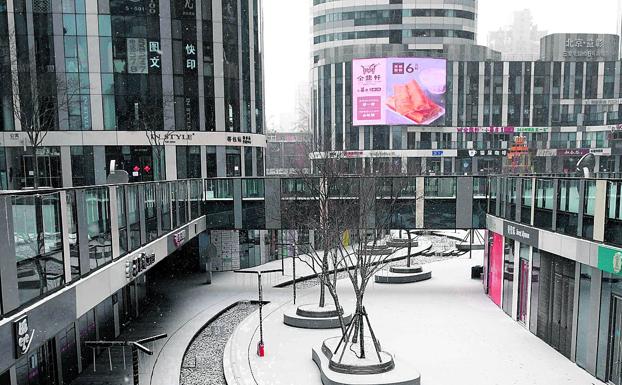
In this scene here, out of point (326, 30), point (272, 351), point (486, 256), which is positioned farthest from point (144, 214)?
point (326, 30)

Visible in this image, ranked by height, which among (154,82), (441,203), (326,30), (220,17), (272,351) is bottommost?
(272,351)

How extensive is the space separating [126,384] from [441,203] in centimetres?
1747

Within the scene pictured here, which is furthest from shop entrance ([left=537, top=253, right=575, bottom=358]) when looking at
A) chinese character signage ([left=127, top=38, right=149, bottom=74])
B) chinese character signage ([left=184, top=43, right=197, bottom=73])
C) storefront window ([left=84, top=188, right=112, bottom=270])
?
chinese character signage ([left=127, top=38, right=149, bottom=74])

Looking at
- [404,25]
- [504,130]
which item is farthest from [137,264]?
[404,25]

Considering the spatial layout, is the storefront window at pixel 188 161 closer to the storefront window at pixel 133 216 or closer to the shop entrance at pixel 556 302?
the storefront window at pixel 133 216

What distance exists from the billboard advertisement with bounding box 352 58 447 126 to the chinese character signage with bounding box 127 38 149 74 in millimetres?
39577

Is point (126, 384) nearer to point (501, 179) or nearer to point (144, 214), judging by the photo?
point (144, 214)

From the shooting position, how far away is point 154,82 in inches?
1458

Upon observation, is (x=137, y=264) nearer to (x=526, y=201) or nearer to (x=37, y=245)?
(x=37, y=245)

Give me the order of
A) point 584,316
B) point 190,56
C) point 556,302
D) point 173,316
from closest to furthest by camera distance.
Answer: point 584,316, point 556,302, point 173,316, point 190,56

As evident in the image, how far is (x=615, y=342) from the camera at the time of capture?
48.8 feet

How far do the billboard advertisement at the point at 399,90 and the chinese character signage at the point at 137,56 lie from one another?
39577mm

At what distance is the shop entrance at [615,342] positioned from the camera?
1463 centimetres

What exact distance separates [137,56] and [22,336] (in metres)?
31.8
